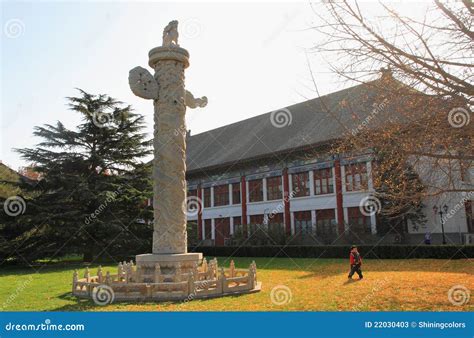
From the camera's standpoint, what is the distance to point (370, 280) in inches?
598

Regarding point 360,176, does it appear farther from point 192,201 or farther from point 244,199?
point 192,201

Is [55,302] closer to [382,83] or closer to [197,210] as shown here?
[382,83]

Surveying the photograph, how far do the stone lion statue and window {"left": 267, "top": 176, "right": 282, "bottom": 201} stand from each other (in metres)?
21.7

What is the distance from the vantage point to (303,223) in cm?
3244

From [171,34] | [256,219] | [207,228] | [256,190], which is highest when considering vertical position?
[171,34]

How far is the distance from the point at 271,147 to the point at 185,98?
21.0 m

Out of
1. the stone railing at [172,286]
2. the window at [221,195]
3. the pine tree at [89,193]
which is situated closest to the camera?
the stone railing at [172,286]

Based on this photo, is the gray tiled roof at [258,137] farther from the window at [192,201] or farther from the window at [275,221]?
the window at [275,221]

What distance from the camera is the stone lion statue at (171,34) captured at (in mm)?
14164

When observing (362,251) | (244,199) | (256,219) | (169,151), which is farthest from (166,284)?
(244,199)

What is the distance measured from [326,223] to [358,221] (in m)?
2.67

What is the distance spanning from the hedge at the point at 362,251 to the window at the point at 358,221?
2.56 m

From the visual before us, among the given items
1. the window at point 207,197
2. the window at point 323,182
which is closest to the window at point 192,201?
the window at point 207,197

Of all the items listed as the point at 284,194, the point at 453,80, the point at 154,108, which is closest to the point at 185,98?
the point at 154,108
